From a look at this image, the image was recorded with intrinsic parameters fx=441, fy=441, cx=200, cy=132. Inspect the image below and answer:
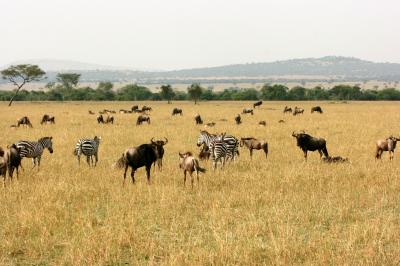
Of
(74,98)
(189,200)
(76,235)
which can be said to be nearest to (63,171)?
(189,200)

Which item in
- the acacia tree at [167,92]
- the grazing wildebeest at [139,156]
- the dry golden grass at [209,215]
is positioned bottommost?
the acacia tree at [167,92]

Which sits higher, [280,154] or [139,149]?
[139,149]

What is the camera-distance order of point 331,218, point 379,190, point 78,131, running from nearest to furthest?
point 331,218, point 379,190, point 78,131

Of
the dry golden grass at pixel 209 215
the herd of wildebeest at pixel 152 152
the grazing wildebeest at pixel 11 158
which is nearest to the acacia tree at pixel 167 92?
the herd of wildebeest at pixel 152 152

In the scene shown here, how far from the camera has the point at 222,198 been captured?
1186cm

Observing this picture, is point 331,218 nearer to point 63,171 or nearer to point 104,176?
point 104,176

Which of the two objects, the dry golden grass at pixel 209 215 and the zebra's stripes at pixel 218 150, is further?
the zebra's stripes at pixel 218 150

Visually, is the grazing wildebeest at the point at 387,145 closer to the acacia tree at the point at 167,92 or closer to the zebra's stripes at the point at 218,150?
the zebra's stripes at the point at 218,150

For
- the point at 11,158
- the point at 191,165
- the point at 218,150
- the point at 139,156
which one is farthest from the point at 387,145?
the point at 11,158

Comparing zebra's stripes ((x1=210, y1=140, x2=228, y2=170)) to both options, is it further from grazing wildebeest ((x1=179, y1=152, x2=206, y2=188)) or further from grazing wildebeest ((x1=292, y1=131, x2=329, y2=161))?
grazing wildebeest ((x1=292, y1=131, x2=329, y2=161))

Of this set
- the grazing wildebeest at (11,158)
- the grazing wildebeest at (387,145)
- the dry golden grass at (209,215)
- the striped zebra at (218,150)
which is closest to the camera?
the dry golden grass at (209,215)

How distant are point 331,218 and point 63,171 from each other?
33.8 ft

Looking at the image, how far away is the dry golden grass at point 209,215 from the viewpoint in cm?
807

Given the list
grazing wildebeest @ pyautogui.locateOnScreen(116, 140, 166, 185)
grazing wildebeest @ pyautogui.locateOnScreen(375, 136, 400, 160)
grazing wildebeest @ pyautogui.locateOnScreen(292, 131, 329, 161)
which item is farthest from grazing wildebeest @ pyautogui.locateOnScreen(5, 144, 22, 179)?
grazing wildebeest @ pyautogui.locateOnScreen(375, 136, 400, 160)
